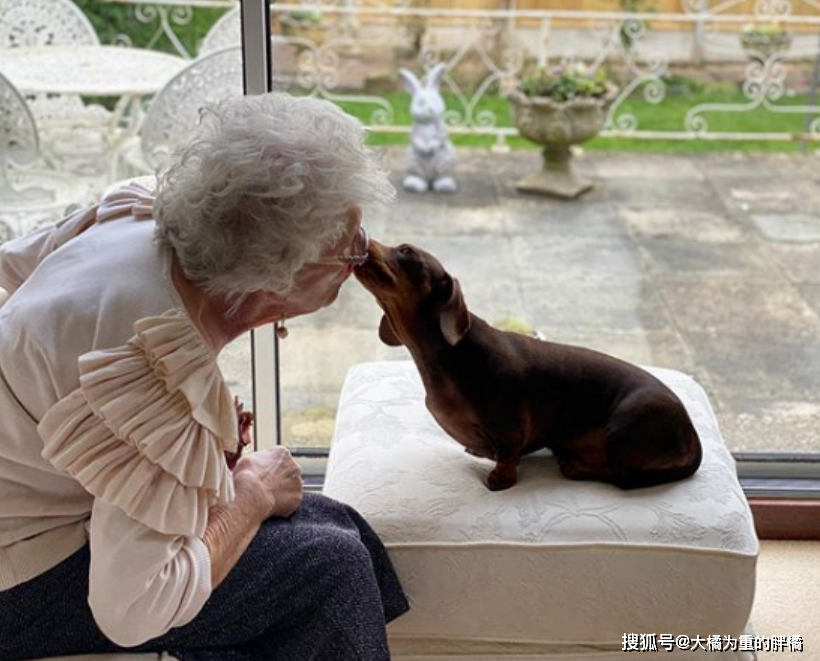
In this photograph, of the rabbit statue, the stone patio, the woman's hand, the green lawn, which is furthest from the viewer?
the green lawn

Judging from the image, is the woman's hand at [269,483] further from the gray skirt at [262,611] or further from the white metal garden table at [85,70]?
the white metal garden table at [85,70]

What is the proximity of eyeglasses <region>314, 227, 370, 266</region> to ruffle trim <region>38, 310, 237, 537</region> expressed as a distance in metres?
0.19

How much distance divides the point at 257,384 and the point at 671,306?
1.86 meters

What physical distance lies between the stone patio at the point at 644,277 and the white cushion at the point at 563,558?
84 centimetres

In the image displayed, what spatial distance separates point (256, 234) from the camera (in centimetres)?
134

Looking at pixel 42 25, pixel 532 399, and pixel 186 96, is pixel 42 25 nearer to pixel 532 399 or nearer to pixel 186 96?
pixel 186 96

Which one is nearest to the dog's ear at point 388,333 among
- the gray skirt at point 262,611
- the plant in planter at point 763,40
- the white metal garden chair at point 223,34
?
the gray skirt at point 262,611

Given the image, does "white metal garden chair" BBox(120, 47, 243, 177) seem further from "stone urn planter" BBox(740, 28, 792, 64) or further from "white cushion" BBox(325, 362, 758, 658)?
"stone urn planter" BBox(740, 28, 792, 64)

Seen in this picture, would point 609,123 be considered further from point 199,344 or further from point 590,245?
point 199,344

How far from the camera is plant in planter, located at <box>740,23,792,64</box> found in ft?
17.8

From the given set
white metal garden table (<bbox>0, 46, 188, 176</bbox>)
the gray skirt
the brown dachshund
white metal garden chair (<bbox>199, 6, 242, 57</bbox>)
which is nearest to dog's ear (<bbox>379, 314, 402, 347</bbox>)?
the brown dachshund

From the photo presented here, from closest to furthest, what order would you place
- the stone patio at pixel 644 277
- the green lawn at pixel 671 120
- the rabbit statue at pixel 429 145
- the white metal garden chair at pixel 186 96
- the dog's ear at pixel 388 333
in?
the dog's ear at pixel 388 333, the white metal garden chair at pixel 186 96, the stone patio at pixel 644 277, the rabbit statue at pixel 429 145, the green lawn at pixel 671 120

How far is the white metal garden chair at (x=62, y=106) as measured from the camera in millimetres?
3586

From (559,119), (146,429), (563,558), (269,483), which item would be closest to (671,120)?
(559,119)
